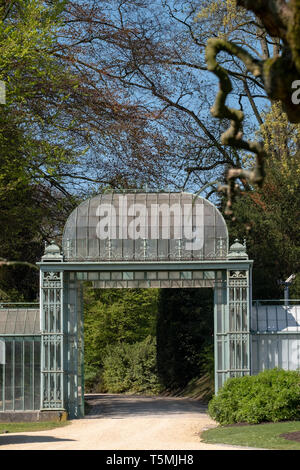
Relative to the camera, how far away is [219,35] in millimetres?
33031

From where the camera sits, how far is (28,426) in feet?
67.5

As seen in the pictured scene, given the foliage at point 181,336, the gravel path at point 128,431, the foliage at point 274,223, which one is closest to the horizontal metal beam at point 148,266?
the gravel path at point 128,431

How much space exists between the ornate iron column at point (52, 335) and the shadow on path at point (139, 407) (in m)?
1.31

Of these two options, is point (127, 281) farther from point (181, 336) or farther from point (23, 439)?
point (181, 336)

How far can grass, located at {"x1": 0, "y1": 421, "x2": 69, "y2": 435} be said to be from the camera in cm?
1956

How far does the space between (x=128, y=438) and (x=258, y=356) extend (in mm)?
6295

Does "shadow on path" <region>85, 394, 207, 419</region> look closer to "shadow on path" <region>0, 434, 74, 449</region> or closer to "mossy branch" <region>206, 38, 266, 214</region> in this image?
"shadow on path" <region>0, 434, 74, 449</region>

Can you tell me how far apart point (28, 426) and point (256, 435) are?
278 inches

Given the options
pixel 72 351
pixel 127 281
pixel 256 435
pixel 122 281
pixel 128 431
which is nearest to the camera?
pixel 256 435

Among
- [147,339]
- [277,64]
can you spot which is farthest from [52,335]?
[277,64]

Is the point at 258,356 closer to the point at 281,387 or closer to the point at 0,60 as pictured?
the point at 281,387

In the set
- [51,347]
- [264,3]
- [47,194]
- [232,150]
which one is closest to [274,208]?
[232,150]

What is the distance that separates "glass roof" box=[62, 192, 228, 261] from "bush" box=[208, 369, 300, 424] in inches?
157

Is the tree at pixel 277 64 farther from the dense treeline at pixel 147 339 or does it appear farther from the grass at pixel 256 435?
the dense treeline at pixel 147 339
